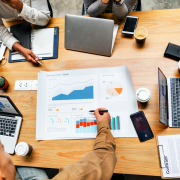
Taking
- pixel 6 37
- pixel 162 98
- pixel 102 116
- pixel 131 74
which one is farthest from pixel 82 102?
pixel 6 37

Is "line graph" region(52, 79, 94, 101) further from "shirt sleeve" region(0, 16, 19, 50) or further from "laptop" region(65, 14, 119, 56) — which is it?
"shirt sleeve" region(0, 16, 19, 50)

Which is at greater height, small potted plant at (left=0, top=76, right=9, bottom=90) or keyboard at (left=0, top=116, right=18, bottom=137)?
small potted plant at (left=0, top=76, right=9, bottom=90)

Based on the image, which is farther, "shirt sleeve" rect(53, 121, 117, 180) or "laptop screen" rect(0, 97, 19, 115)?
"laptop screen" rect(0, 97, 19, 115)

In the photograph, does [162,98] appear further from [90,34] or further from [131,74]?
[90,34]

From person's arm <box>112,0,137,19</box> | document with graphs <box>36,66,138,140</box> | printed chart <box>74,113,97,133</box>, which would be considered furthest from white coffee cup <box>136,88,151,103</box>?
person's arm <box>112,0,137,19</box>

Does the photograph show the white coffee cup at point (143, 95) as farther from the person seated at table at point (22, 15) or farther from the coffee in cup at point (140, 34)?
the person seated at table at point (22, 15)

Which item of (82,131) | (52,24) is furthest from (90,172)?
(52,24)

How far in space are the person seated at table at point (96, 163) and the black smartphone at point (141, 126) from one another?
0.14 metres

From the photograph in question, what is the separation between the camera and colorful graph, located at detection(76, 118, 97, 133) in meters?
0.93

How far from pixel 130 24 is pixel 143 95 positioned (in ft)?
1.48

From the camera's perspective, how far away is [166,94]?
888 mm

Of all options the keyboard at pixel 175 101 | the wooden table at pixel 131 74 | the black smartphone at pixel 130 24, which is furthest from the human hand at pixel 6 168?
the black smartphone at pixel 130 24

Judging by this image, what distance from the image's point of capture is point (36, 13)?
1.07 meters

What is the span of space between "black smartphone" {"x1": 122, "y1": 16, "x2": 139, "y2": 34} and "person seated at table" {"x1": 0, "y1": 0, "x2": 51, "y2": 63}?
0.51 metres
